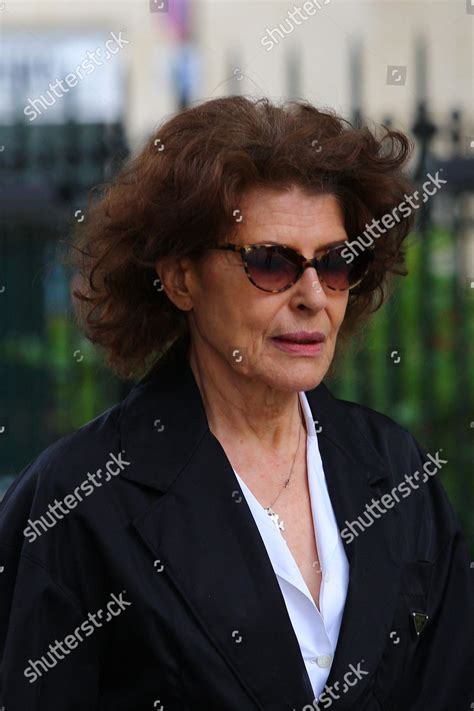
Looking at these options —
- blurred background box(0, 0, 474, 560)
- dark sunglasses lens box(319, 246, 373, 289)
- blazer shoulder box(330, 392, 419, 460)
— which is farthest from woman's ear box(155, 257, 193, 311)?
blurred background box(0, 0, 474, 560)

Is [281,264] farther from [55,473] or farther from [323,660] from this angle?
[323,660]

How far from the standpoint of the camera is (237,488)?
2354 mm

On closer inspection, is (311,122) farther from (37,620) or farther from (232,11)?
(232,11)

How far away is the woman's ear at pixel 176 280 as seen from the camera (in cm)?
246

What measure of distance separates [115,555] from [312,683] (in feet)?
1.54

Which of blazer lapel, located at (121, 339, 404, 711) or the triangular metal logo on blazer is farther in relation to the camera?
the triangular metal logo on blazer

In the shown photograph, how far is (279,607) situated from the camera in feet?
7.35

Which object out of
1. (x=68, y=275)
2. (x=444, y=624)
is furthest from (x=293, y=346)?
(x=68, y=275)

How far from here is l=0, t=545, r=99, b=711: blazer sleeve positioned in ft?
7.14

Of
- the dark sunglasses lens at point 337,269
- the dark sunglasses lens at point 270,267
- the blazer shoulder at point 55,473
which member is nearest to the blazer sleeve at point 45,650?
the blazer shoulder at point 55,473

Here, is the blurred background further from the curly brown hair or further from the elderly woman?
the elderly woman

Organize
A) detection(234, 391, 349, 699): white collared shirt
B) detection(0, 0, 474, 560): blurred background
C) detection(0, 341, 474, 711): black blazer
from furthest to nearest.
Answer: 1. detection(0, 0, 474, 560): blurred background
2. detection(234, 391, 349, 699): white collared shirt
3. detection(0, 341, 474, 711): black blazer

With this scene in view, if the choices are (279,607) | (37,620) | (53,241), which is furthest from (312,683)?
(53,241)

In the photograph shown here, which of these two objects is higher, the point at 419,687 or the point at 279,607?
the point at 279,607
